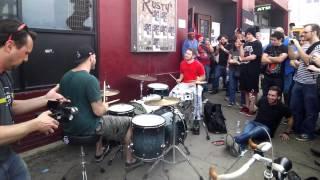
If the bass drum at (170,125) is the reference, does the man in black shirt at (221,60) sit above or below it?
above

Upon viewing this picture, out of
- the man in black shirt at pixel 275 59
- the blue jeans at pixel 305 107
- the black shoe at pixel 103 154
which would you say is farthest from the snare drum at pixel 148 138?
the man in black shirt at pixel 275 59

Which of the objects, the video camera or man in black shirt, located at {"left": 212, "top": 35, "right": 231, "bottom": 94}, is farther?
man in black shirt, located at {"left": 212, "top": 35, "right": 231, "bottom": 94}

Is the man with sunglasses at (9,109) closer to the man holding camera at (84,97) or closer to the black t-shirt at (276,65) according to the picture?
the man holding camera at (84,97)

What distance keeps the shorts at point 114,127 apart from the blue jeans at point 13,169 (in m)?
1.41

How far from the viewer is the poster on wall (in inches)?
233

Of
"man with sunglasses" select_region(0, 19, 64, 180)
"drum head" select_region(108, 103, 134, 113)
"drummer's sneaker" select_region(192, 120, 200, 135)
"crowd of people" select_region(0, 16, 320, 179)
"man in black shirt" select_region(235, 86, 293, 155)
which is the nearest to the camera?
"man with sunglasses" select_region(0, 19, 64, 180)

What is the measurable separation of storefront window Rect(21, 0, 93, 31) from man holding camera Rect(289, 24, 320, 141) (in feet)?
12.5

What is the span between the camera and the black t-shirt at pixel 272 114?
467 centimetres

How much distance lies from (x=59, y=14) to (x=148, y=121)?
252 cm

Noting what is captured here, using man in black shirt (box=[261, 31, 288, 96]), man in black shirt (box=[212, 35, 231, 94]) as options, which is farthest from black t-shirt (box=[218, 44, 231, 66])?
man in black shirt (box=[261, 31, 288, 96])

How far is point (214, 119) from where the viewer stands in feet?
18.2

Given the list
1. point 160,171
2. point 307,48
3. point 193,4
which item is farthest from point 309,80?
point 193,4

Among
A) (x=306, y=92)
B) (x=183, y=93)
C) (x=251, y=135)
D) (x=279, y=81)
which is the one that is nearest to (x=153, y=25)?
(x=183, y=93)

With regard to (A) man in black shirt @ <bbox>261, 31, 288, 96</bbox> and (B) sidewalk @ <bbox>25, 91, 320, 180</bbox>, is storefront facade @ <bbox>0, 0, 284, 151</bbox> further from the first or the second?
(A) man in black shirt @ <bbox>261, 31, 288, 96</bbox>
